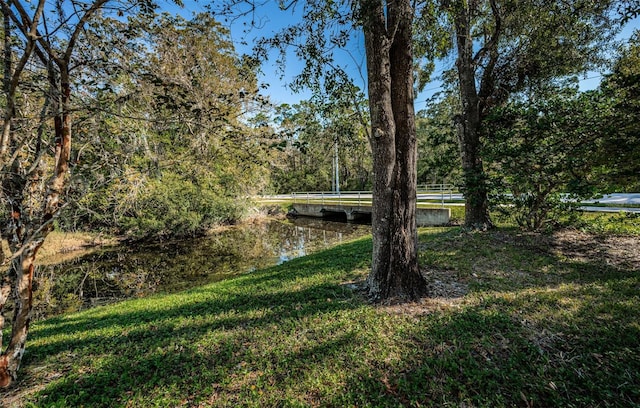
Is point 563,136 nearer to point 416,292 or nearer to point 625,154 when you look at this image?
point 625,154

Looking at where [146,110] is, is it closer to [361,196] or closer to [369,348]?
[369,348]

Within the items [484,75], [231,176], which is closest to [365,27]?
[484,75]

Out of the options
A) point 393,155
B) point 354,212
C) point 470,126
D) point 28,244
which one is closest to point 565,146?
point 470,126

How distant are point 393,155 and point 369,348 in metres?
2.47

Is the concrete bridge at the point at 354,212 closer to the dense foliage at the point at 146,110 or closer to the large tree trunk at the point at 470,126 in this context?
the large tree trunk at the point at 470,126

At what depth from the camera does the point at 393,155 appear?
3.69m

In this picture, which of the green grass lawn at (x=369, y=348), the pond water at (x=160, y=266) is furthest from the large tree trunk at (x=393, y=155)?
the pond water at (x=160, y=266)

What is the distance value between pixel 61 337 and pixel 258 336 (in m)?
3.19

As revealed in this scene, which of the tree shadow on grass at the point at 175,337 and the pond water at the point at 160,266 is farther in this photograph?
the pond water at the point at 160,266

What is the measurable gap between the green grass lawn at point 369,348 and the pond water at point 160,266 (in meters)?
2.89

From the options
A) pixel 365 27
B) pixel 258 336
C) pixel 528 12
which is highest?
pixel 528 12

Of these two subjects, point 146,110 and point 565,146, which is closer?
point 146,110

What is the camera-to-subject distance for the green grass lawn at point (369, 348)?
2.22m

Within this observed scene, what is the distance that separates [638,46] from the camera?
21.2ft
